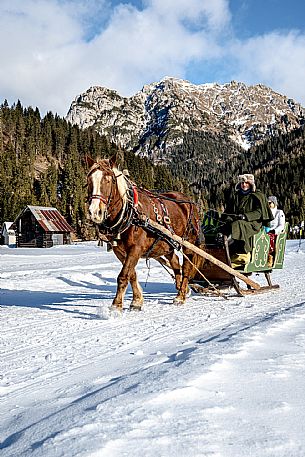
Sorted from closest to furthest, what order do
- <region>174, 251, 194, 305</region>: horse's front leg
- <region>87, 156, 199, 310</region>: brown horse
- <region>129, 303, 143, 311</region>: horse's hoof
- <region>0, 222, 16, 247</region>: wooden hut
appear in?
<region>87, 156, 199, 310</region>: brown horse → <region>129, 303, 143, 311</region>: horse's hoof → <region>174, 251, 194, 305</region>: horse's front leg → <region>0, 222, 16, 247</region>: wooden hut

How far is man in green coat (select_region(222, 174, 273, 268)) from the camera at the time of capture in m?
8.72

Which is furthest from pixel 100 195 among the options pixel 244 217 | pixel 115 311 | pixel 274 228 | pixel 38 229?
pixel 38 229

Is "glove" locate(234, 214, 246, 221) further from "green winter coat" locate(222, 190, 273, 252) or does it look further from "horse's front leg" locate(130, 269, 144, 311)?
"horse's front leg" locate(130, 269, 144, 311)

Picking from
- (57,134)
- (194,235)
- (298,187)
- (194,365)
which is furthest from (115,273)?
(298,187)

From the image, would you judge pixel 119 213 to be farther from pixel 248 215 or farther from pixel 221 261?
pixel 221 261

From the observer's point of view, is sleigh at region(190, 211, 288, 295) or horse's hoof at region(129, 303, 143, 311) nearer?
horse's hoof at region(129, 303, 143, 311)

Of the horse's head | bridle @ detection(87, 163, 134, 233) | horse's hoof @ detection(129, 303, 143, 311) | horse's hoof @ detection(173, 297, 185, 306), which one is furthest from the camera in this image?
horse's hoof @ detection(173, 297, 185, 306)

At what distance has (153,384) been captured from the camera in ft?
10.5

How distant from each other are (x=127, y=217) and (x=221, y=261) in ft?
9.77

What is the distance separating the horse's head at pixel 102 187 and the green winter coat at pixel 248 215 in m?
2.67

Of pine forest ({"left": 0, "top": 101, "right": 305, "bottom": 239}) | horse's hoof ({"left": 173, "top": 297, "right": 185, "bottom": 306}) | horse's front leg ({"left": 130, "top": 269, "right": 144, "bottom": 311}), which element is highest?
pine forest ({"left": 0, "top": 101, "right": 305, "bottom": 239})

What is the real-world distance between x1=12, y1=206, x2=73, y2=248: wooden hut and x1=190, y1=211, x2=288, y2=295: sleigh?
2032 inches

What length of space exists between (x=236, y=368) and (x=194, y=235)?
5854mm

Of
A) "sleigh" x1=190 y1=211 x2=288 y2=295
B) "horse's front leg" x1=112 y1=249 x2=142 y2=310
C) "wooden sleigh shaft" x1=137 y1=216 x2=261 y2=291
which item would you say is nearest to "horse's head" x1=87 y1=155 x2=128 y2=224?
"horse's front leg" x1=112 y1=249 x2=142 y2=310
